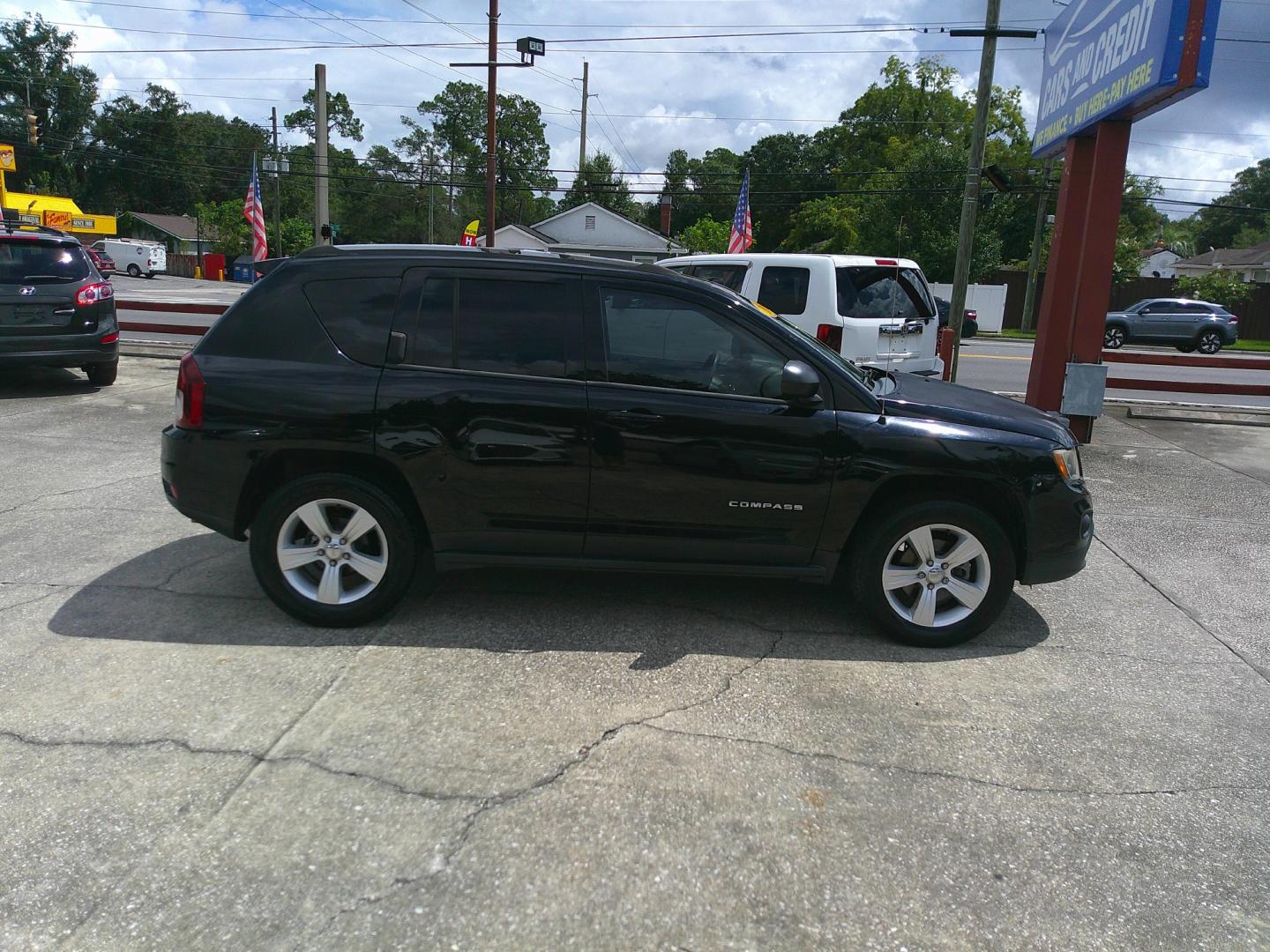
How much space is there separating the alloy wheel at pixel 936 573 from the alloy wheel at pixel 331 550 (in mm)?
2476

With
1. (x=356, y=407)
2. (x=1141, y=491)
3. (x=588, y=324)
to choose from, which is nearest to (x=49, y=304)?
(x=356, y=407)

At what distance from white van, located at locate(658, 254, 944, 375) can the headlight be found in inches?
186

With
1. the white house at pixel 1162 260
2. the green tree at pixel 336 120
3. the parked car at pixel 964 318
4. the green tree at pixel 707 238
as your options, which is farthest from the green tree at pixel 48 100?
the white house at pixel 1162 260

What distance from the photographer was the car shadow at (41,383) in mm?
10188

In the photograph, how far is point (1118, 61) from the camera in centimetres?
863

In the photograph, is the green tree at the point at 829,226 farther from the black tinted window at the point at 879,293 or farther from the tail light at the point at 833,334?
the tail light at the point at 833,334

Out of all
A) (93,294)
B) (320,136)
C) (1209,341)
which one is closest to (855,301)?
(93,294)

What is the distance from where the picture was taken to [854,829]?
2969 millimetres

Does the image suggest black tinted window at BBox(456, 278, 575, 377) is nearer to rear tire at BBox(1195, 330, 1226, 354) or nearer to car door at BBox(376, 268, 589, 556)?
car door at BBox(376, 268, 589, 556)

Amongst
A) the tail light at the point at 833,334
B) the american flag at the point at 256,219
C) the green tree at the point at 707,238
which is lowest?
the tail light at the point at 833,334

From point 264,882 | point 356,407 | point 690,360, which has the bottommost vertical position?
point 264,882

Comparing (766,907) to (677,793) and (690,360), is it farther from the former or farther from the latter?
(690,360)

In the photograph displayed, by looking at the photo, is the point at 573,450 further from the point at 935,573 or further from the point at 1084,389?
the point at 1084,389

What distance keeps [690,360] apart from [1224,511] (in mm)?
5555
